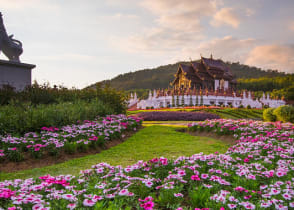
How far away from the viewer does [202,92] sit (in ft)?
115

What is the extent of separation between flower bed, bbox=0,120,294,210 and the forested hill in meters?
96.0

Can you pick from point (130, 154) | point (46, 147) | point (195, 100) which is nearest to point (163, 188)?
point (130, 154)

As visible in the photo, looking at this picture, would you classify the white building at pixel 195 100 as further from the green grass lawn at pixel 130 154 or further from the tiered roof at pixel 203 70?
the green grass lawn at pixel 130 154

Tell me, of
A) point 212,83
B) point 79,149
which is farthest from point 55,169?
point 212,83

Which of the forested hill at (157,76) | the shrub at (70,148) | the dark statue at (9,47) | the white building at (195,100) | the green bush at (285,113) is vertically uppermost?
the forested hill at (157,76)

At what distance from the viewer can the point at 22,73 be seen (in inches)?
600

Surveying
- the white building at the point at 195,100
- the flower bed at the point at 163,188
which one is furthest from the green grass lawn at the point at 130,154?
the white building at the point at 195,100

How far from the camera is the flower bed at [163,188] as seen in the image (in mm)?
2762

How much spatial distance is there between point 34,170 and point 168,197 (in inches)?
144

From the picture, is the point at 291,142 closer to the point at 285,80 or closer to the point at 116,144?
the point at 116,144

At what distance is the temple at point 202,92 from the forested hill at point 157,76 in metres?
56.7

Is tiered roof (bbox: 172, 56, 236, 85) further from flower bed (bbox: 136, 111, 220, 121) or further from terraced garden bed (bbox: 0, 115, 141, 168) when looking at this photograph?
terraced garden bed (bbox: 0, 115, 141, 168)

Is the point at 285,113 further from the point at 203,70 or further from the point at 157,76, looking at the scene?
the point at 157,76

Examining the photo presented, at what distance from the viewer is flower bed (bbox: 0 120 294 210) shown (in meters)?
2.76
